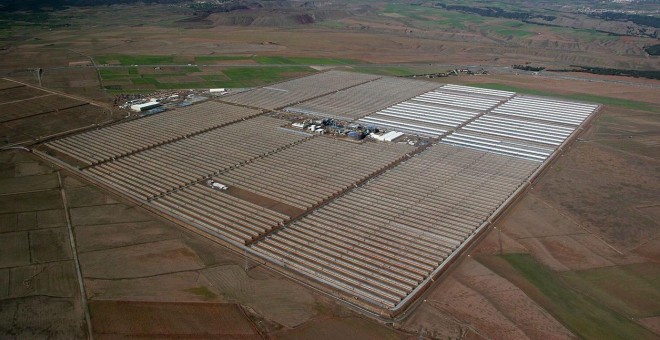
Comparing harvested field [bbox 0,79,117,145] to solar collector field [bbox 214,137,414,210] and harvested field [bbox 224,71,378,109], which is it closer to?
harvested field [bbox 224,71,378,109]

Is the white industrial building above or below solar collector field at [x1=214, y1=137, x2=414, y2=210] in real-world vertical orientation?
above

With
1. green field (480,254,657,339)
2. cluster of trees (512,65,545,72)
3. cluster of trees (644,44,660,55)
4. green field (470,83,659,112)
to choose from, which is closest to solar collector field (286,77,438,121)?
green field (470,83,659,112)

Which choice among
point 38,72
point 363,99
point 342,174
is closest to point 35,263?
point 342,174

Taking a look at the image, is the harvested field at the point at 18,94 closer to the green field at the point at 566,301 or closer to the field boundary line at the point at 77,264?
the field boundary line at the point at 77,264

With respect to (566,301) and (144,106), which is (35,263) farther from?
(144,106)

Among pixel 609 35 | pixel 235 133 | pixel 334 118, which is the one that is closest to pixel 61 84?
pixel 235 133
